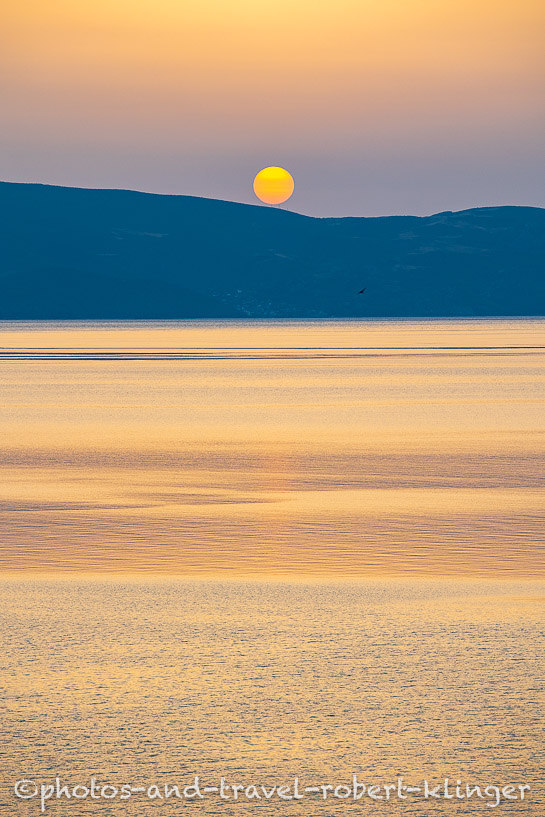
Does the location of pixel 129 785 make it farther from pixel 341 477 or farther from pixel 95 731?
pixel 341 477

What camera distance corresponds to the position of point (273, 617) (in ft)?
35.2

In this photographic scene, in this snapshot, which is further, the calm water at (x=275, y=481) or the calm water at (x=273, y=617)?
the calm water at (x=275, y=481)

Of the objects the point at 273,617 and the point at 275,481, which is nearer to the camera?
the point at 273,617

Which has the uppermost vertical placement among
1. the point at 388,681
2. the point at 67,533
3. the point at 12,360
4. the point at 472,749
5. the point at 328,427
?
the point at 12,360

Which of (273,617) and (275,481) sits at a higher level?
(275,481)

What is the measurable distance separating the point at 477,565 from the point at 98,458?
40.0ft

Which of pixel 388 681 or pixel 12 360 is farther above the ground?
pixel 12 360

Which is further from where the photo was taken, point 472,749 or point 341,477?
point 341,477

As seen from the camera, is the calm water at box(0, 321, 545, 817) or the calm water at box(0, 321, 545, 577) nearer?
the calm water at box(0, 321, 545, 817)

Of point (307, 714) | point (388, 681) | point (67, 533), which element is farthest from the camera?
point (67, 533)

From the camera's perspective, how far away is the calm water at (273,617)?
725 centimetres

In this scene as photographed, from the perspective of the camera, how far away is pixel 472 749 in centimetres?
738

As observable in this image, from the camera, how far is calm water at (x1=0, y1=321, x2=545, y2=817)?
285 inches

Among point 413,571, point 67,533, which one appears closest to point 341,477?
point 67,533
